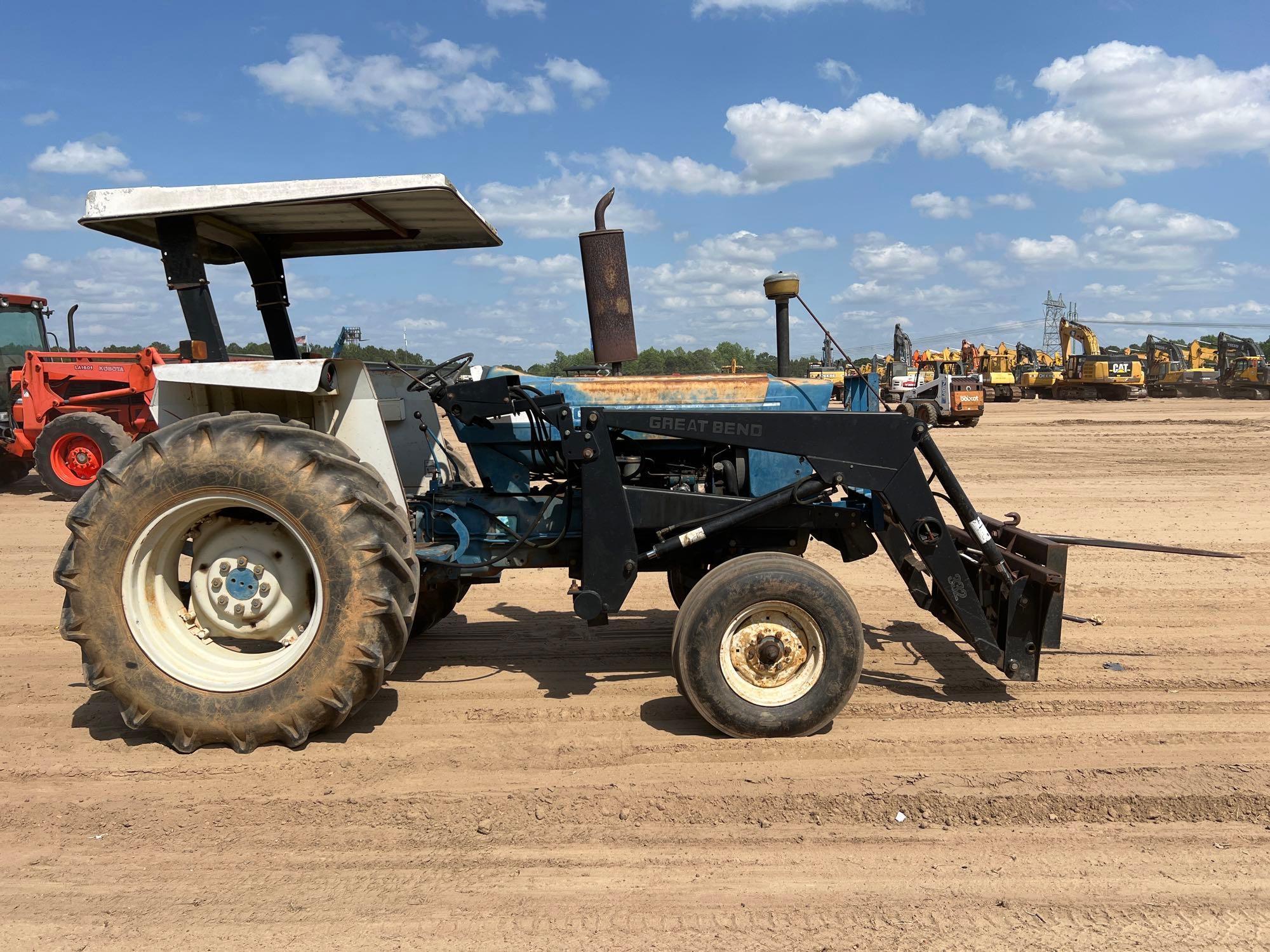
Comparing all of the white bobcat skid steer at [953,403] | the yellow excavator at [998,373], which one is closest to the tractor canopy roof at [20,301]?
the white bobcat skid steer at [953,403]

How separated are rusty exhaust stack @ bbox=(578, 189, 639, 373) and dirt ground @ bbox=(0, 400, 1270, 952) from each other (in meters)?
1.67

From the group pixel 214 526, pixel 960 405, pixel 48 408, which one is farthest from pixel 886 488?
pixel 960 405

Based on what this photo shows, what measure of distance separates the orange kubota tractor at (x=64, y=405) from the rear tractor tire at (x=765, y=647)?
389 inches

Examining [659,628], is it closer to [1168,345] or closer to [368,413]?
[368,413]

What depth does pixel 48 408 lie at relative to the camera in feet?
37.1

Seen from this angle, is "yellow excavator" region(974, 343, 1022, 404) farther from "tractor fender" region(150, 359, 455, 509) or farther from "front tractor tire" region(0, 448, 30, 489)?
"tractor fender" region(150, 359, 455, 509)

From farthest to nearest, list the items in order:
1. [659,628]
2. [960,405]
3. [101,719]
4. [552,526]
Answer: [960,405] → [659,628] → [552,526] → [101,719]

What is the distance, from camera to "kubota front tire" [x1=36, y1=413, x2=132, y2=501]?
10.7 meters

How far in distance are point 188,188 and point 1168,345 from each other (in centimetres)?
3781

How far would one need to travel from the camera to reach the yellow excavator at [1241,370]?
30375 mm

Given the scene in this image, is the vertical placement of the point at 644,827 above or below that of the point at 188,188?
below

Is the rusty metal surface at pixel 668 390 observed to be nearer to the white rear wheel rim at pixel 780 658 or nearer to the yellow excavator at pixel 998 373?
the white rear wheel rim at pixel 780 658

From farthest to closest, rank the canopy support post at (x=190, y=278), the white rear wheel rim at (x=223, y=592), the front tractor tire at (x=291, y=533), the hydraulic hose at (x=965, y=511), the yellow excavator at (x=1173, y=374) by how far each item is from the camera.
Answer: the yellow excavator at (x=1173, y=374)
the canopy support post at (x=190, y=278)
the hydraulic hose at (x=965, y=511)
the white rear wheel rim at (x=223, y=592)
the front tractor tire at (x=291, y=533)

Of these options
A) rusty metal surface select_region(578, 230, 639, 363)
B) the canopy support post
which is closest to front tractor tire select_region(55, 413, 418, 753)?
the canopy support post
